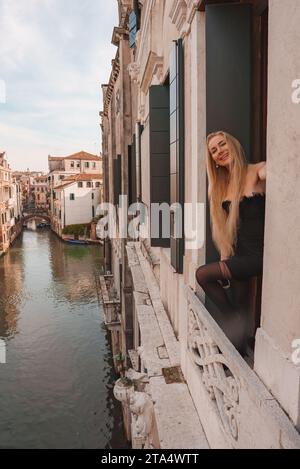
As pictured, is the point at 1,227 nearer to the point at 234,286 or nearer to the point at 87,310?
the point at 87,310

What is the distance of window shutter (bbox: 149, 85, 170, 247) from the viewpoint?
4.87 metres

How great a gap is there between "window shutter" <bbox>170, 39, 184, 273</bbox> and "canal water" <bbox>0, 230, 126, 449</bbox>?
41.1 feet

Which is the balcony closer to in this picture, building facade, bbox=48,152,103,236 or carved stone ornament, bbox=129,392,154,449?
carved stone ornament, bbox=129,392,154,449

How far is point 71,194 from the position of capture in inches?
2156

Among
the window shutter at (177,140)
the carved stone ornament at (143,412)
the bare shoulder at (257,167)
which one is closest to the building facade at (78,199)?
the window shutter at (177,140)

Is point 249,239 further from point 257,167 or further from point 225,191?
point 257,167

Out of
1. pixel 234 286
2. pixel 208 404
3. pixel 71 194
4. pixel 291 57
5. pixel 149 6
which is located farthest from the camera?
pixel 71 194

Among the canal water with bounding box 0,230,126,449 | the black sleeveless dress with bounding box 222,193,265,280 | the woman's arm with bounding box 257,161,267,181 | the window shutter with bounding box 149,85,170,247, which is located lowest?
the canal water with bounding box 0,230,126,449

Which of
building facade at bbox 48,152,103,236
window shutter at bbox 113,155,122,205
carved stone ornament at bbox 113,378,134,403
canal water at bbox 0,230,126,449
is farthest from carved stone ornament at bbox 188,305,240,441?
building facade at bbox 48,152,103,236

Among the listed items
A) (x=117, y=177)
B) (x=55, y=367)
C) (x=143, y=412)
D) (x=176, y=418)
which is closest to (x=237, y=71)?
(x=176, y=418)

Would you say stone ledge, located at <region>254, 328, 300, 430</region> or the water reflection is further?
the water reflection

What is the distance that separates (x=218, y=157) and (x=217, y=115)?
416 mm

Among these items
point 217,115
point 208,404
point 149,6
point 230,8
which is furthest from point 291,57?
point 149,6

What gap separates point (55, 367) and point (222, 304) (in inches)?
737
